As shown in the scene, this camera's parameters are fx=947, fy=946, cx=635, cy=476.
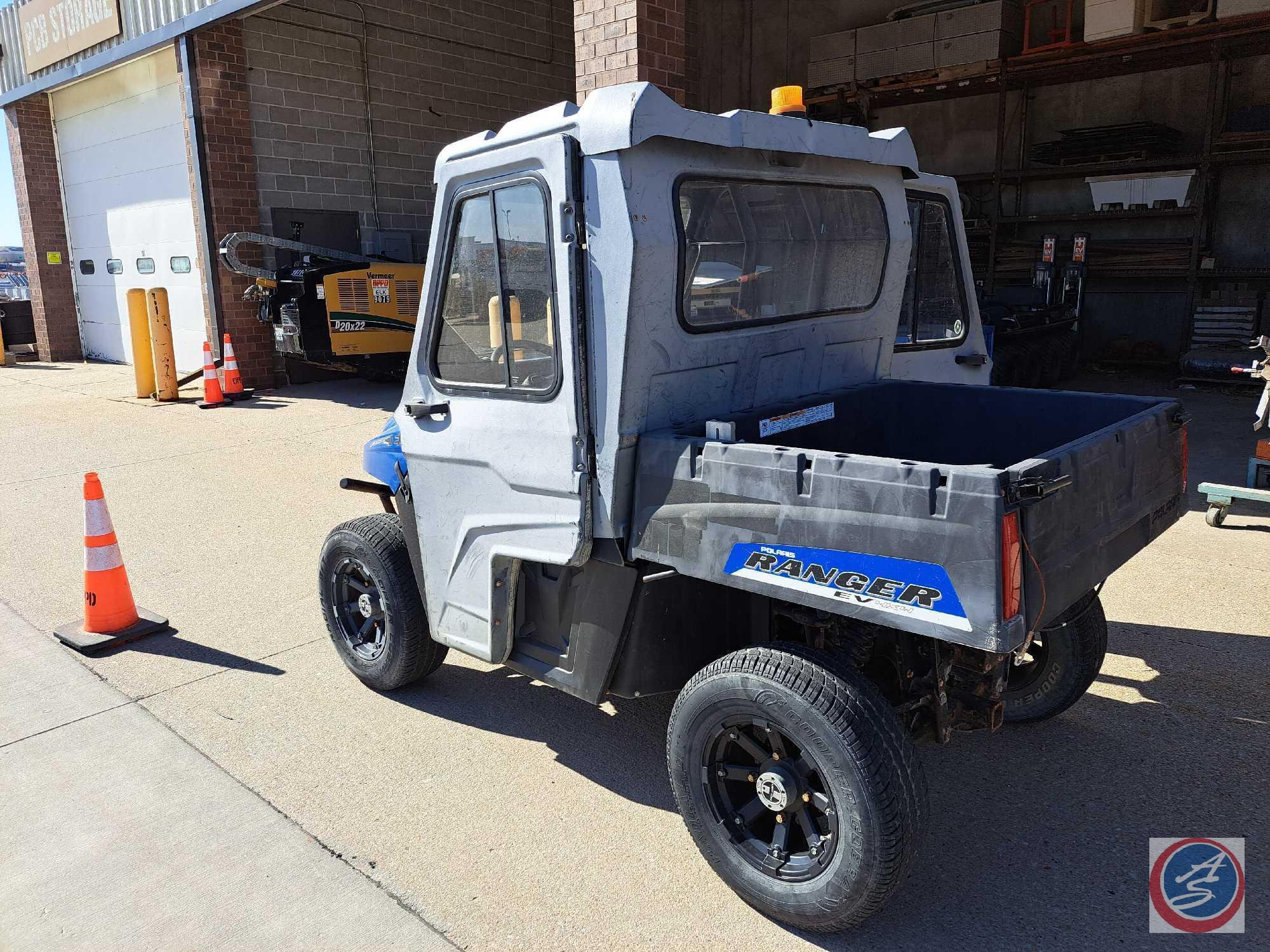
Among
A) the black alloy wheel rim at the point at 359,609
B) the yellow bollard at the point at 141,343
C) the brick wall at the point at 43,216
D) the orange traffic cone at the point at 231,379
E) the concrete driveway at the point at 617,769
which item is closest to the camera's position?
the concrete driveway at the point at 617,769

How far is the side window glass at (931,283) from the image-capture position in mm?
5223

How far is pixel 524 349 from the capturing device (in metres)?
3.23

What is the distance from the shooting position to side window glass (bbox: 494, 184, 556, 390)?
3.09 metres

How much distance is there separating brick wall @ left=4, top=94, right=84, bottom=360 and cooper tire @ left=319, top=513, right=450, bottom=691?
17.7 m

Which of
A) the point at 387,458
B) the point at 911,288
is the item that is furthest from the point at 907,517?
the point at 911,288

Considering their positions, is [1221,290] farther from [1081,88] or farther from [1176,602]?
[1176,602]

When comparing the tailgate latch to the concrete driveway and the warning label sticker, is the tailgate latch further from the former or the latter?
the concrete driveway

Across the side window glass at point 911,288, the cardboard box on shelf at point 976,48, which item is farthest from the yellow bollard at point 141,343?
the cardboard box on shelf at point 976,48

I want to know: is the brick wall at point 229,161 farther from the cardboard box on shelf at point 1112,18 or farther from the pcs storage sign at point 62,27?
the cardboard box on shelf at point 1112,18

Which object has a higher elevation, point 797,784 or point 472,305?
point 472,305

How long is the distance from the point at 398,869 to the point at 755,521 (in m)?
1.68

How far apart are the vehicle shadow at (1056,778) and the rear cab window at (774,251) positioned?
165 centimetres

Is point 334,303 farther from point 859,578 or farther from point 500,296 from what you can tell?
point 859,578

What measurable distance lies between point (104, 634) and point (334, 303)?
27.4ft
